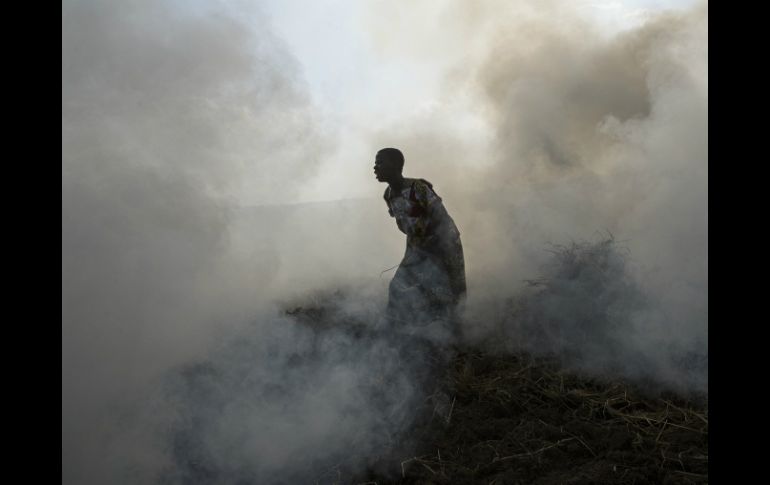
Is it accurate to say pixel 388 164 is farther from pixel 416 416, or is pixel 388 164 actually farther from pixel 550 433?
pixel 550 433

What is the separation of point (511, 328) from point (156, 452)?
3922 mm

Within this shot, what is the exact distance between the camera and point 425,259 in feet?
16.0

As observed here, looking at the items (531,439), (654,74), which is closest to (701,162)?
Result: (654,74)

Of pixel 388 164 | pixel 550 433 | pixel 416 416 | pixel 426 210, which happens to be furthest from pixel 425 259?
pixel 550 433

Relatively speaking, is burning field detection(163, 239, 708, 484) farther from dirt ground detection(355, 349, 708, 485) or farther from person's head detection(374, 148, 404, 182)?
person's head detection(374, 148, 404, 182)

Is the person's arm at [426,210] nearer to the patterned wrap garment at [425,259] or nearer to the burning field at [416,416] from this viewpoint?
the patterned wrap garment at [425,259]

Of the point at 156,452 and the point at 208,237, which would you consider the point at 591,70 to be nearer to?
the point at 208,237

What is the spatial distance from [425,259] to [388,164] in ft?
2.85

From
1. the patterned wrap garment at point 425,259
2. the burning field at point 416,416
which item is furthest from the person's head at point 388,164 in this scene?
the burning field at point 416,416

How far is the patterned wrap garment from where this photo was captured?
477cm

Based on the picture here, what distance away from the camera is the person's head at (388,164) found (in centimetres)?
471

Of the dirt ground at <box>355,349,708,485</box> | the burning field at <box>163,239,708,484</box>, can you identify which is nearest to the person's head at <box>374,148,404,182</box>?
the burning field at <box>163,239,708,484</box>

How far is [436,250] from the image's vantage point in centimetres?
486
